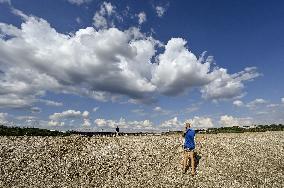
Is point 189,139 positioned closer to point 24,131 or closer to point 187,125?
point 187,125

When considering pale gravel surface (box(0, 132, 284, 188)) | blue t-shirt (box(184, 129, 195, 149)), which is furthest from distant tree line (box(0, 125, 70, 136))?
blue t-shirt (box(184, 129, 195, 149))

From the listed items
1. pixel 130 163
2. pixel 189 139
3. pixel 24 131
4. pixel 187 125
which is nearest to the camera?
pixel 189 139

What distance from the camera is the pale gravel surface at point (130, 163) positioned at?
81.2 ft

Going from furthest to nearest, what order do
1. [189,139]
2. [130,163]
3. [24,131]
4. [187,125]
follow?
[24,131], [130,163], [187,125], [189,139]

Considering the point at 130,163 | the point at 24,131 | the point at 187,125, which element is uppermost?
the point at 24,131

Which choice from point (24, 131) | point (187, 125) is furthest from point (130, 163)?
point (24, 131)

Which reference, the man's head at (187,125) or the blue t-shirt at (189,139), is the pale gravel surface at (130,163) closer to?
the blue t-shirt at (189,139)

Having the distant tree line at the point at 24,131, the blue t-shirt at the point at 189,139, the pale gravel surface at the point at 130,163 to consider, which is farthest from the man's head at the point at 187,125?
the distant tree line at the point at 24,131

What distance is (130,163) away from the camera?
27.3 metres

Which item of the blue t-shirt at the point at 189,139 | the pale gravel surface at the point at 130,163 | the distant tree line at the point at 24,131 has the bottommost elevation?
the pale gravel surface at the point at 130,163

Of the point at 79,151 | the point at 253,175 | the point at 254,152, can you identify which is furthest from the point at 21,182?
the point at 254,152

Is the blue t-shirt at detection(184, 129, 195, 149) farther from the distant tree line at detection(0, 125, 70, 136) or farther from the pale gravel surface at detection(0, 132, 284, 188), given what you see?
the distant tree line at detection(0, 125, 70, 136)

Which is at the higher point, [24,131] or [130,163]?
[24,131]

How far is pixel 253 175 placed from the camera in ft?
85.2
